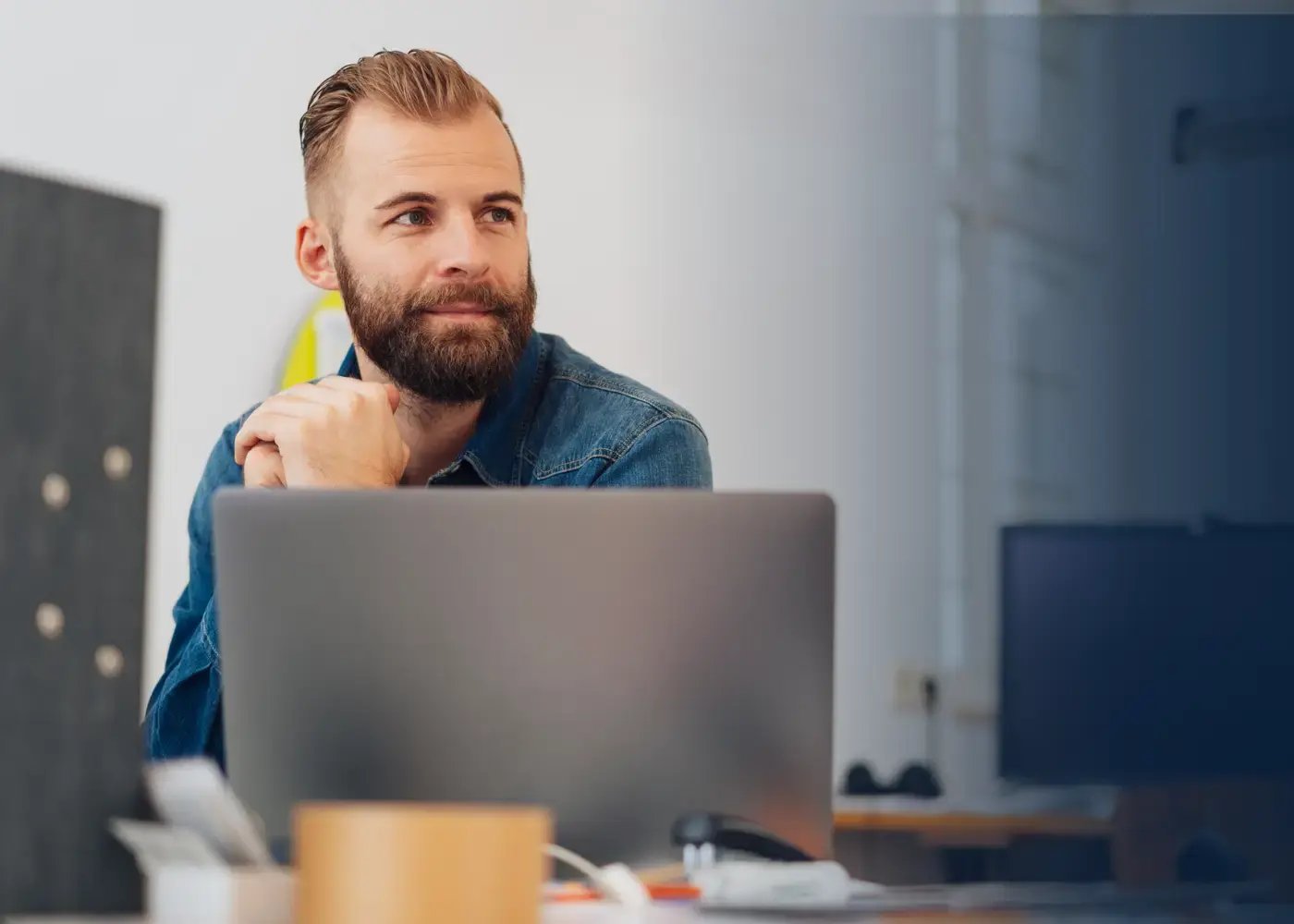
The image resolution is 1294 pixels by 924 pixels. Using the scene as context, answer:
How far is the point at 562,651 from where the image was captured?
3.44 ft

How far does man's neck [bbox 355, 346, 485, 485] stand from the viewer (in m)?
2.04

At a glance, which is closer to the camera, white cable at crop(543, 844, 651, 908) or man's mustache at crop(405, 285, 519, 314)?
white cable at crop(543, 844, 651, 908)

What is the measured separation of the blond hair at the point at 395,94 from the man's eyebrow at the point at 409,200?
9cm

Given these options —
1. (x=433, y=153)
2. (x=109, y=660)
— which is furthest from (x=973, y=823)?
(x=109, y=660)

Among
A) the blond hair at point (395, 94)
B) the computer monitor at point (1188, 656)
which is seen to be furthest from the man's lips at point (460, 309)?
the computer monitor at point (1188, 656)

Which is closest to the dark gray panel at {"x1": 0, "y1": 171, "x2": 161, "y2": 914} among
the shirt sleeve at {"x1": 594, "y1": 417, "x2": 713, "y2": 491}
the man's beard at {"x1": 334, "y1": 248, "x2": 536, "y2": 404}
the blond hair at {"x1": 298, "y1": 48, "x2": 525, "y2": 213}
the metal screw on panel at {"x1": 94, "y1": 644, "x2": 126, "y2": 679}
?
the metal screw on panel at {"x1": 94, "y1": 644, "x2": 126, "y2": 679}

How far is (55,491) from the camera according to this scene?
76 centimetres

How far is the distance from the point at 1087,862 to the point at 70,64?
214 centimetres

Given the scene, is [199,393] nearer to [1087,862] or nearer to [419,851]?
[1087,862]

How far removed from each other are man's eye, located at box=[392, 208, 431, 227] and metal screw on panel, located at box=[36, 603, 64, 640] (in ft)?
4.37

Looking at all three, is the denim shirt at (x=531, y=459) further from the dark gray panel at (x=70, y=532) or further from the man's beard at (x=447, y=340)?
the dark gray panel at (x=70, y=532)

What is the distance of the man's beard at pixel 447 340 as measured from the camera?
1.97 m

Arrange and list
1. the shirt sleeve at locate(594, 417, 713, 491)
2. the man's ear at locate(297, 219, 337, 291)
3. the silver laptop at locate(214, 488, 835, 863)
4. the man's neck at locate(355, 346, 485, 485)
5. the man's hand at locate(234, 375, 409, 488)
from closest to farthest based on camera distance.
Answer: the silver laptop at locate(214, 488, 835, 863)
the man's hand at locate(234, 375, 409, 488)
the shirt sleeve at locate(594, 417, 713, 491)
the man's neck at locate(355, 346, 485, 485)
the man's ear at locate(297, 219, 337, 291)

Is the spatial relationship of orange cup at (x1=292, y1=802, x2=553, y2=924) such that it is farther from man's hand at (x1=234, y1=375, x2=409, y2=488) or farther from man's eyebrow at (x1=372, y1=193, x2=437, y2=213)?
man's eyebrow at (x1=372, y1=193, x2=437, y2=213)
